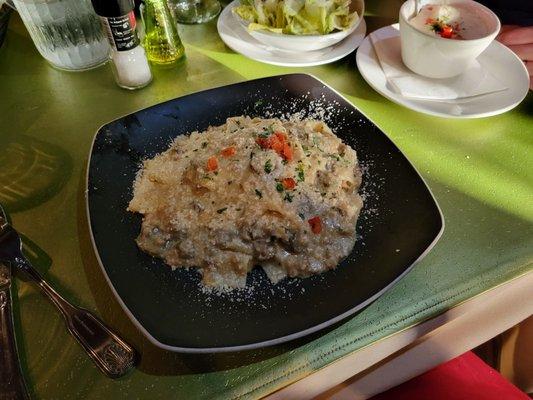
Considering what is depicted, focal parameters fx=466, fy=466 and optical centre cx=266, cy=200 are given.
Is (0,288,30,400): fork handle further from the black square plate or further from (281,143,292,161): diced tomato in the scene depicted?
(281,143,292,161): diced tomato

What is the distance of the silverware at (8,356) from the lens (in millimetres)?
756

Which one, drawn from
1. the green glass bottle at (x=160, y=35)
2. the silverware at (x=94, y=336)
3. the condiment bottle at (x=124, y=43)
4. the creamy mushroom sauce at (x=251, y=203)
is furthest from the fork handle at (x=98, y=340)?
the green glass bottle at (x=160, y=35)

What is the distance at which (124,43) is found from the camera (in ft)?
4.22

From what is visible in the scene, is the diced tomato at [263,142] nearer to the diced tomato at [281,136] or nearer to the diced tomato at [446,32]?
the diced tomato at [281,136]

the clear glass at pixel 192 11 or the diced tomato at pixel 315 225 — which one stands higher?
the clear glass at pixel 192 11

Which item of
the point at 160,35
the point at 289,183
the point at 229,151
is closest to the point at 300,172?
the point at 289,183

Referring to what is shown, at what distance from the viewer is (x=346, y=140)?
1.14m

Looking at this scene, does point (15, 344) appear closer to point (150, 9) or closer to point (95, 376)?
point (95, 376)

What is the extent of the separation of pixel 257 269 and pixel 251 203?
0.13 metres

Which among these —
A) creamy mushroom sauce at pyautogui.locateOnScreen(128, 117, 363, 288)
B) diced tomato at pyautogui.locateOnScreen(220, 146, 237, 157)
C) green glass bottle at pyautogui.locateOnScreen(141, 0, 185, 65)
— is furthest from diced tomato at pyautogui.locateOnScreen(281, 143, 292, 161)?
green glass bottle at pyautogui.locateOnScreen(141, 0, 185, 65)

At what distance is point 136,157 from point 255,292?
45 centimetres

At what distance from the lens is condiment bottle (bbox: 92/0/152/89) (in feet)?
3.92

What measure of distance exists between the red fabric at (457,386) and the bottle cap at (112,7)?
112 centimetres

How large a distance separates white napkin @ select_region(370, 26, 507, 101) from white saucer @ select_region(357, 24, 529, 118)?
13 millimetres
